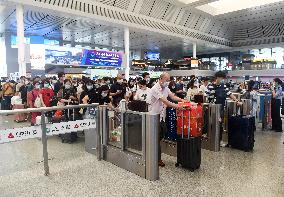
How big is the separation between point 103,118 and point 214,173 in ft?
7.01

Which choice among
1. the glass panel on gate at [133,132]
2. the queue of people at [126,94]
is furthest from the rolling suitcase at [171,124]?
the glass panel on gate at [133,132]

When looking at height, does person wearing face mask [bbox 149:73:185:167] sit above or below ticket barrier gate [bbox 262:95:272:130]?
above

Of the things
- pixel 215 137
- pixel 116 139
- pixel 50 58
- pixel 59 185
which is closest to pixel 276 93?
pixel 215 137

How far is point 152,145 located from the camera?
3748 mm

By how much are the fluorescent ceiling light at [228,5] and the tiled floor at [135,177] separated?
10688mm

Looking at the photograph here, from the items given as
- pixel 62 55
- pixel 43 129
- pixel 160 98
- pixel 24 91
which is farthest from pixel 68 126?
pixel 62 55

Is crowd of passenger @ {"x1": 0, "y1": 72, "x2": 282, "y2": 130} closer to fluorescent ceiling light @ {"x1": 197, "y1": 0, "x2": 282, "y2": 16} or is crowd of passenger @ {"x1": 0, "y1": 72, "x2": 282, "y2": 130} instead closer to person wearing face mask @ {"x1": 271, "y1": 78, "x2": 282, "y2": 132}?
person wearing face mask @ {"x1": 271, "y1": 78, "x2": 282, "y2": 132}

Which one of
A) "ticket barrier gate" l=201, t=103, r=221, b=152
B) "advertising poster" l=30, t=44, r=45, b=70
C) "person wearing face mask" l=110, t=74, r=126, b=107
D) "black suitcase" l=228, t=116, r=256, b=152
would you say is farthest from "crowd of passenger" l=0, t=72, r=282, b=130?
"advertising poster" l=30, t=44, r=45, b=70

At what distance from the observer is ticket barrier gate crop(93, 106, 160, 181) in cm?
376

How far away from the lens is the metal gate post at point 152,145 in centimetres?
370

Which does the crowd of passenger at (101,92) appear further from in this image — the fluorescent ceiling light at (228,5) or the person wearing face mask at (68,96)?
the fluorescent ceiling light at (228,5)

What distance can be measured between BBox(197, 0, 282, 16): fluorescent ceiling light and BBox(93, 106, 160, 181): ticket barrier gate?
1169 cm

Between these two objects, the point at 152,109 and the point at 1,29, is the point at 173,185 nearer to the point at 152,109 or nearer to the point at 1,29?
the point at 152,109

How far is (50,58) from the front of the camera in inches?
456
